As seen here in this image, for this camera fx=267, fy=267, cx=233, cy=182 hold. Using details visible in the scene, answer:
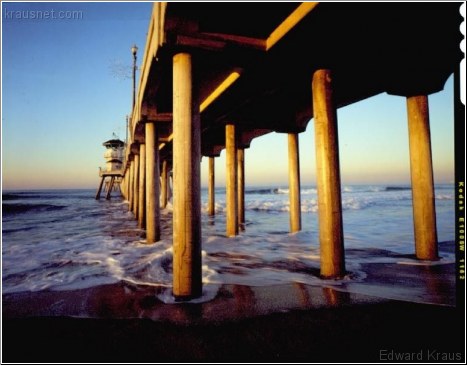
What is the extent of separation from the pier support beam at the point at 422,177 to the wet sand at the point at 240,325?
1789 millimetres

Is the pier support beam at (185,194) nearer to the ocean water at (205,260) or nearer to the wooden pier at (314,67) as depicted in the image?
the wooden pier at (314,67)

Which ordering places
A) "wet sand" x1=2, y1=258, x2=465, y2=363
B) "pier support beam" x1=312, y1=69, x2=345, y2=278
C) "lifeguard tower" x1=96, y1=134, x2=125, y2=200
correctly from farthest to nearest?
"lifeguard tower" x1=96, y1=134, x2=125, y2=200 → "pier support beam" x1=312, y1=69, x2=345, y2=278 → "wet sand" x1=2, y1=258, x2=465, y2=363

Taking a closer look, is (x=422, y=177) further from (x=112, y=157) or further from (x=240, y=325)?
(x=112, y=157)

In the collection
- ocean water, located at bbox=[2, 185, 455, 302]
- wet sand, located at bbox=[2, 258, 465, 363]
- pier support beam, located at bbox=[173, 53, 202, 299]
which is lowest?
ocean water, located at bbox=[2, 185, 455, 302]

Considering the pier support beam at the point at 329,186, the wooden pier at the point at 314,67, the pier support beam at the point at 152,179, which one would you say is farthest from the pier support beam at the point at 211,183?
the pier support beam at the point at 329,186

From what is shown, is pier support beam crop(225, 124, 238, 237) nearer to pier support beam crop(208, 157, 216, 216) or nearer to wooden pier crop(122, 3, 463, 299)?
wooden pier crop(122, 3, 463, 299)

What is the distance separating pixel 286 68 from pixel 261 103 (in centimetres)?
314

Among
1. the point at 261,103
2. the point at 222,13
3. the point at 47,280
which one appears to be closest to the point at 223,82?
the point at 261,103

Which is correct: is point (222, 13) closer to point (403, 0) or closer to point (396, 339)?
point (403, 0)

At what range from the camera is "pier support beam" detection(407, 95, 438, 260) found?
5.80m

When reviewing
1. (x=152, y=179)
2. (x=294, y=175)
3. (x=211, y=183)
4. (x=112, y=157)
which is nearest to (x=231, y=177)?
(x=294, y=175)

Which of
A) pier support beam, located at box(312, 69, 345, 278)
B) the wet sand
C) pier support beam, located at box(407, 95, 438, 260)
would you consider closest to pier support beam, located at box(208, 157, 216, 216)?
pier support beam, located at box(407, 95, 438, 260)

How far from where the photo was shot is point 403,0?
323 centimetres

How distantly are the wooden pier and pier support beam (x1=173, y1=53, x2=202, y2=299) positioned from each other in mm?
14
